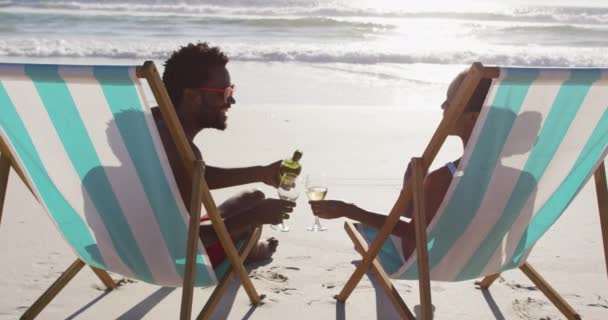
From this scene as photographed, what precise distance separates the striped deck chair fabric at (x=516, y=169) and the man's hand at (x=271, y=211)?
1.54 feet

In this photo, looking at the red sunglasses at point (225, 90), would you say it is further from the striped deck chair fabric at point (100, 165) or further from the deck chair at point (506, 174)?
the deck chair at point (506, 174)

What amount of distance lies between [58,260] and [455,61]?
383 inches

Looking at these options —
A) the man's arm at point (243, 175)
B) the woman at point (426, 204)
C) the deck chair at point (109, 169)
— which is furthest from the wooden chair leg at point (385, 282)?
the deck chair at point (109, 169)

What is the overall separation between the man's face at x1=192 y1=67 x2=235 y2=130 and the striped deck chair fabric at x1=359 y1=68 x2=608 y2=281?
2.98 ft

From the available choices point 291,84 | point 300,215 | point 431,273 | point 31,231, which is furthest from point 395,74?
point 431,273

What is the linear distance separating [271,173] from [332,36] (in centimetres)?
1269

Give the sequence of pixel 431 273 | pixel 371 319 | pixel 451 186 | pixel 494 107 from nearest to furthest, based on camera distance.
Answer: pixel 494 107
pixel 451 186
pixel 431 273
pixel 371 319

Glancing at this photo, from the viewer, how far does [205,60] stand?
297 centimetres

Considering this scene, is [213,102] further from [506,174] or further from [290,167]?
[506,174]

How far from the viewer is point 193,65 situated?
2982 mm

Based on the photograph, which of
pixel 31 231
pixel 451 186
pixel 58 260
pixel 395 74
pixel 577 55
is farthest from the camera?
pixel 577 55

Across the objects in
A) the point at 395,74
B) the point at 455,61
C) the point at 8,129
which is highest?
the point at 455,61

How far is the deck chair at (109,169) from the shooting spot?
2.32 m

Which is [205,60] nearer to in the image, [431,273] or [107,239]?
[107,239]
